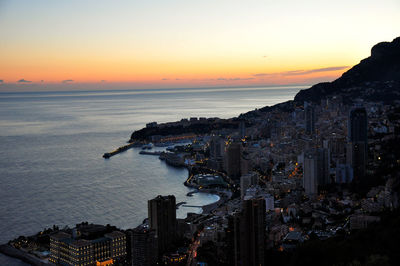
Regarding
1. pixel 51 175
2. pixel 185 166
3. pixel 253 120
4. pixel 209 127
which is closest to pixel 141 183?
pixel 51 175

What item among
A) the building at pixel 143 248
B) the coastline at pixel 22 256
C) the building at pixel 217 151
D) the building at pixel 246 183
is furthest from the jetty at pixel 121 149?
the building at pixel 143 248

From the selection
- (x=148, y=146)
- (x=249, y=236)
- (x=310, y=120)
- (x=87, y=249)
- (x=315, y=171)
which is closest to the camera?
(x=249, y=236)

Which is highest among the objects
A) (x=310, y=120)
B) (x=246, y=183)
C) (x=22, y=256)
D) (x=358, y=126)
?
(x=358, y=126)

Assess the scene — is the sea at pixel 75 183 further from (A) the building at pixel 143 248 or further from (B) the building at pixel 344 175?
(B) the building at pixel 344 175

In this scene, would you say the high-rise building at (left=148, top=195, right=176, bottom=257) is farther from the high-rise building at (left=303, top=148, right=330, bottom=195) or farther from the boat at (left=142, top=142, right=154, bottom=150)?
the boat at (left=142, top=142, right=154, bottom=150)

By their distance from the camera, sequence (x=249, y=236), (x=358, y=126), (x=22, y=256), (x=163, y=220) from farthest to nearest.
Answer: (x=358, y=126) → (x=163, y=220) → (x=22, y=256) → (x=249, y=236)

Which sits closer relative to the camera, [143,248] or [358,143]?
[143,248]

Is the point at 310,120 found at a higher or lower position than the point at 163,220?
higher

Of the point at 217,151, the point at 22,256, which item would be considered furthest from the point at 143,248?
the point at 217,151

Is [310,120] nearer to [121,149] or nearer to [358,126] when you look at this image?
[358,126]
